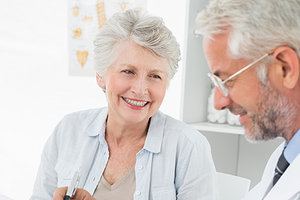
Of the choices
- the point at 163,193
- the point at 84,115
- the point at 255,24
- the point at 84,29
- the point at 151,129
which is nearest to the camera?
the point at 255,24

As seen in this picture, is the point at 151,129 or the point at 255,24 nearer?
the point at 255,24

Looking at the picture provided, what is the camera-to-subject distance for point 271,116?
764mm

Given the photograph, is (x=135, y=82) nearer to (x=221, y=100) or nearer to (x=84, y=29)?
(x=221, y=100)

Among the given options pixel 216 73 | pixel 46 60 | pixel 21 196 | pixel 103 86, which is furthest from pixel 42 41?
pixel 216 73

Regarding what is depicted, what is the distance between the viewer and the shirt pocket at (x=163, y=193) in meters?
1.33

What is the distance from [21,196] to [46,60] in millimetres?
1267

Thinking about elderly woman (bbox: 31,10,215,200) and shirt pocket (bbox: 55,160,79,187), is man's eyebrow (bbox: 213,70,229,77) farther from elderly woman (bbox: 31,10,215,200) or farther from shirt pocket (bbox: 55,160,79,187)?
shirt pocket (bbox: 55,160,79,187)

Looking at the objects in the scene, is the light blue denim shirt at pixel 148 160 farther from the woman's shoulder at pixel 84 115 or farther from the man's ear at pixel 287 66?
the man's ear at pixel 287 66

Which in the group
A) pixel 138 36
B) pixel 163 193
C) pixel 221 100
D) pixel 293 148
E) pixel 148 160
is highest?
pixel 138 36

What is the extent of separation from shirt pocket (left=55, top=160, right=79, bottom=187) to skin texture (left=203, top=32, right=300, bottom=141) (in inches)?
33.6

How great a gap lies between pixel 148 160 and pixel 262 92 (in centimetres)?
73

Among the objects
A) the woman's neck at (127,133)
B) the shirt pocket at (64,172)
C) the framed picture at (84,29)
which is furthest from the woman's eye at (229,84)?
the framed picture at (84,29)

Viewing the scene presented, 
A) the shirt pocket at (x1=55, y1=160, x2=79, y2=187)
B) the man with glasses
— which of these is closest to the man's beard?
Answer: the man with glasses

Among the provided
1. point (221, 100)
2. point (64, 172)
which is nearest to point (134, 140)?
point (64, 172)
